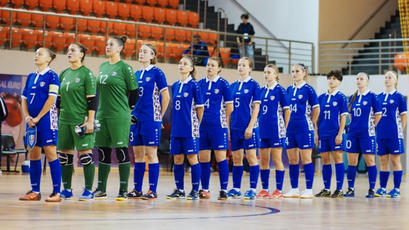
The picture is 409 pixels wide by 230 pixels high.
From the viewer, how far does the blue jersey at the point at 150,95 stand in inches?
358

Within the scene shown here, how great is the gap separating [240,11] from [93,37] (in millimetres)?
6914

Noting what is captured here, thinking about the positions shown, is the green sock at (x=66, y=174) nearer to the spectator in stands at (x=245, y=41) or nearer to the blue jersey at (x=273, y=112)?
the blue jersey at (x=273, y=112)

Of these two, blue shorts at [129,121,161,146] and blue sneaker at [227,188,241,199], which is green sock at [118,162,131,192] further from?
blue sneaker at [227,188,241,199]

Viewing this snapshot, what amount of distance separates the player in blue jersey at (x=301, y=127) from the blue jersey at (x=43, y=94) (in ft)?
→ 12.3

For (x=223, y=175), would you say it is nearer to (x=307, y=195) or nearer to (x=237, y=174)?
(x=237, y=174)

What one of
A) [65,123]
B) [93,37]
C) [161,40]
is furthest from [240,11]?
[65,123]

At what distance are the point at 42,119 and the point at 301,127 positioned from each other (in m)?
3.98

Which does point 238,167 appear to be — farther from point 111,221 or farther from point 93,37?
point 93,37

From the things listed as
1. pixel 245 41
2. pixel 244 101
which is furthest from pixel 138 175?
pixel 245 41

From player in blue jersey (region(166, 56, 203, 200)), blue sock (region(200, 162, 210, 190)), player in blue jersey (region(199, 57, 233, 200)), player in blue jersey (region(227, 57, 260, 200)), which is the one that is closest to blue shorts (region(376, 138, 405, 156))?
player in blue jersey (region(227, 57, 260, 200))

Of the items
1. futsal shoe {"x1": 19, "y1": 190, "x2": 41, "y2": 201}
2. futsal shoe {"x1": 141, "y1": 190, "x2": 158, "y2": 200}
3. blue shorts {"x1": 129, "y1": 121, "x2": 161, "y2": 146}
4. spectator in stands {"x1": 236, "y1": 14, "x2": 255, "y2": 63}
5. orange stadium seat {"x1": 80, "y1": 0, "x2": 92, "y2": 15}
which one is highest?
orange stadium seat {"x1": 80, "y1": 0, "x2": 92, "y2": 15}

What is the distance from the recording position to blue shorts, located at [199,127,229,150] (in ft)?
31.9

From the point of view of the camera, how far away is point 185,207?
8.04 m

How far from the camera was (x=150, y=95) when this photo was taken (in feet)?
30.0
